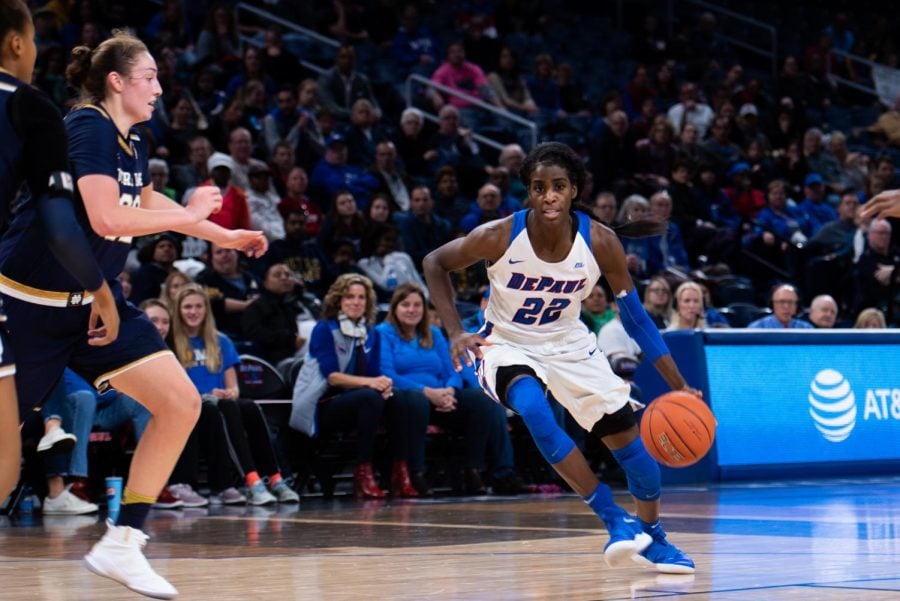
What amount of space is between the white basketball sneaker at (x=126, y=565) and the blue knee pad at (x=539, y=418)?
1657 mm

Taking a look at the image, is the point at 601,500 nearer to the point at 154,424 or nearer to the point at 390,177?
the point at 154,424

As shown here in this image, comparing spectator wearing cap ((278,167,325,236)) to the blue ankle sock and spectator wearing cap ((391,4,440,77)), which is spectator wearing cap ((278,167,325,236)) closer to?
spectator wearing cap ((391,4,440,77))

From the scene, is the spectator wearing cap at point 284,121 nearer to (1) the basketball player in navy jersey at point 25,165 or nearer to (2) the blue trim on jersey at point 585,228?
(2) the blue trim on jersey at point 585,228

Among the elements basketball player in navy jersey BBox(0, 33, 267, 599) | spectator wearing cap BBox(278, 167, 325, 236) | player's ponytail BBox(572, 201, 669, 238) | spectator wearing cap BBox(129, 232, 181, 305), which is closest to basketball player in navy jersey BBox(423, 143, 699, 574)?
player's ponytail BBox(572, 201, 669, 238)

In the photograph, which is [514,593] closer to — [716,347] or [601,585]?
[601,585]

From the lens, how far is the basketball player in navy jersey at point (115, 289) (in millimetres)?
4570

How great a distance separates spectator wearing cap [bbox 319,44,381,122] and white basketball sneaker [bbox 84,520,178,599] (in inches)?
445

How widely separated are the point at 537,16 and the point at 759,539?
14212 millimetres

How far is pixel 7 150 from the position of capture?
402 centimetres

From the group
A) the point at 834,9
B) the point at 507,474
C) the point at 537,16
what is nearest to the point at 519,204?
the point at 507,474

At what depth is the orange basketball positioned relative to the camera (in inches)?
251

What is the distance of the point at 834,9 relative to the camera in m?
25.0

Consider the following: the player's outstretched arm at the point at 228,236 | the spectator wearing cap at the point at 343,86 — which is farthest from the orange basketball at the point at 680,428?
the spectator wearing cap at the point at 343,86

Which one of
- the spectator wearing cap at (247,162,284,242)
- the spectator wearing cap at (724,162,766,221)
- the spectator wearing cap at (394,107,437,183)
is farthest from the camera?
the spectator wearing cap at (724,162,766,221)
